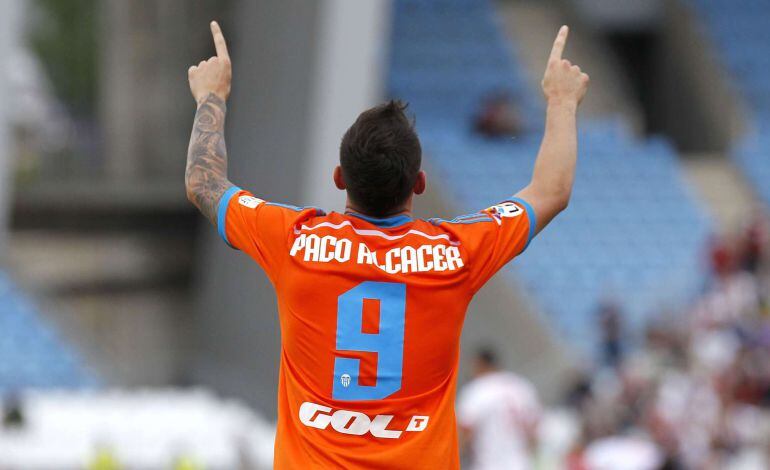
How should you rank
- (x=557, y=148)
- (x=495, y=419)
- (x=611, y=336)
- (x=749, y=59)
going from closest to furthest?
(x=557, y=148) → (x=495, y=419) → (x=611, y=336) → (x=749, y=59)

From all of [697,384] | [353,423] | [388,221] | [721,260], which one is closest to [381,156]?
[388,221]

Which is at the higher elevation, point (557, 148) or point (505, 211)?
point (557, 148)

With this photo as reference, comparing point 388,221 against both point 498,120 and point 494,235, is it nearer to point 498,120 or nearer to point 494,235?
point 494,235

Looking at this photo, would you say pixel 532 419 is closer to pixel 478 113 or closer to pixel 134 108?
pixel 478 113

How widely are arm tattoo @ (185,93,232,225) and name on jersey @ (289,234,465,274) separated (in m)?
0.24

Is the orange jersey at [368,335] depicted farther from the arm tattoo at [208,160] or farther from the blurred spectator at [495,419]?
the blurred spectator at [495,419]

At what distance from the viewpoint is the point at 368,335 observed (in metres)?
2.56

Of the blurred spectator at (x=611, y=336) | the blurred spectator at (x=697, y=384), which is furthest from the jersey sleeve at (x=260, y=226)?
the blurred spectator at (x=611, y=336)

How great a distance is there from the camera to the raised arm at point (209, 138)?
9.09 feet

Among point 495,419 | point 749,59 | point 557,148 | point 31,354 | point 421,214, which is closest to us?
point 557,148

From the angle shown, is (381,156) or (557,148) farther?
(557,148)

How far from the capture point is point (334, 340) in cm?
257

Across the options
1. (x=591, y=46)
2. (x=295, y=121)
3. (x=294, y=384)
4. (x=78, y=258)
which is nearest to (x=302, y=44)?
(x=295, y=121)

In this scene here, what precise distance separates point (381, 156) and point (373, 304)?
28 cm
